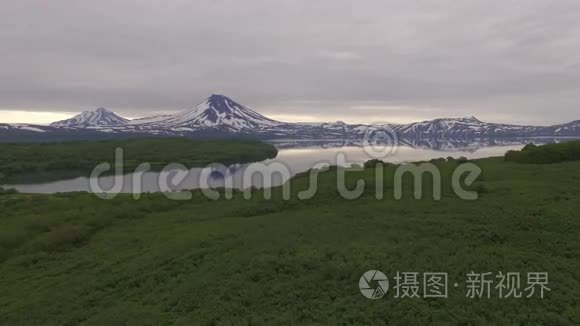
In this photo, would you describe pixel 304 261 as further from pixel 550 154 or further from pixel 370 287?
pixel 550 154

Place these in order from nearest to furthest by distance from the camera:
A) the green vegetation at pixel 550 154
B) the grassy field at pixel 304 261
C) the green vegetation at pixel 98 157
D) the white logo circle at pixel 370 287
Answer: the grassy field at pixel 304 261, the white logo circle at pixel 370 287, the green vegetation at pixel 550 154, the green vegetation at pixel 98 157

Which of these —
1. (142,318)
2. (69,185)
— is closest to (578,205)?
(142,318)

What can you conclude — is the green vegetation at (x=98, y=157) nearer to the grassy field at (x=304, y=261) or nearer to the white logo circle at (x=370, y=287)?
the grassy field at (x=304, y=261)

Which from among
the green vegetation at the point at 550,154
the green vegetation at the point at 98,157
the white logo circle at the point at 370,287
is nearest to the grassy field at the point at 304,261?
the white logo circle at the point at 370,287

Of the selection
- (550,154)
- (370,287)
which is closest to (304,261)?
(370,287)

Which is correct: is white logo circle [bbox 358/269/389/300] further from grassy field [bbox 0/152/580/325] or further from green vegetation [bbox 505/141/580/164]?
green vegetation [bbox 505/141/580/164]

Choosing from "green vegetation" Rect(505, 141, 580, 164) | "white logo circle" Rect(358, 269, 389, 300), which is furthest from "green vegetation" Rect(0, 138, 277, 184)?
"white logo circle" Rect(358, 269, 389, 300)
